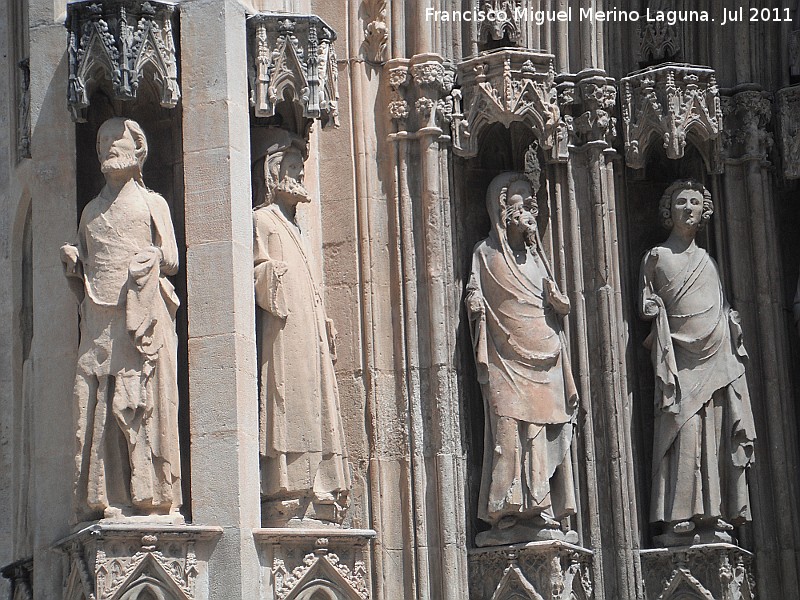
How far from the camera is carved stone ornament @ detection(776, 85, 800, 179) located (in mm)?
13609

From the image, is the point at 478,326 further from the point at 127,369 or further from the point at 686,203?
the point at 127,369

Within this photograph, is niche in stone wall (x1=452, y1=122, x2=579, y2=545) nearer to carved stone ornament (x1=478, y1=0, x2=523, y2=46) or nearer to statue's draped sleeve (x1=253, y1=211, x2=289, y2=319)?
carved stone ornament (x1=478, y1=0, x2=523, y2=46)

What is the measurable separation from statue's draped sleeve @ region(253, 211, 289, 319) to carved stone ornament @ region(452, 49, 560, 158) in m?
1.74

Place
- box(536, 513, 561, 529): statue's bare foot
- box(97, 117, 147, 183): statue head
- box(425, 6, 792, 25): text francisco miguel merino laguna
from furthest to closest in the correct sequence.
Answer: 1. box(425, 6, 792, 25): text francisco miguel merino laguna
2. box(536, 513, 561, 529): statue's bare foot
3. box(97, 117, 147, 183): statue head

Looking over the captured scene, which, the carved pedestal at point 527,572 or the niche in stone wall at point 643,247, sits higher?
the niche in stone wall at point 643,247

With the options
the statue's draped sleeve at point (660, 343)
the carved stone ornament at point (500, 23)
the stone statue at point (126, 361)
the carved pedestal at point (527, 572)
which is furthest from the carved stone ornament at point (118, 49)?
the statue's draped sleeve at point (660, 343)

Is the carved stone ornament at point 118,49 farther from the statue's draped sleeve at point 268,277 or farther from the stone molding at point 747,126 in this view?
the stone molding at point 747,126

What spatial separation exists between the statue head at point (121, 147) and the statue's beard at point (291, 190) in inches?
35.7

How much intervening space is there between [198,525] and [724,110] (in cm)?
480

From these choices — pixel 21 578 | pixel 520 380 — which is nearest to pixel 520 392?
pixel 520 380

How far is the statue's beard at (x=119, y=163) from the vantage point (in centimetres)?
1141

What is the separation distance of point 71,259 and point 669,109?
412 cm

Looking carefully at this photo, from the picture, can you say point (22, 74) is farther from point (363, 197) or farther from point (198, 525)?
point (198, 525)

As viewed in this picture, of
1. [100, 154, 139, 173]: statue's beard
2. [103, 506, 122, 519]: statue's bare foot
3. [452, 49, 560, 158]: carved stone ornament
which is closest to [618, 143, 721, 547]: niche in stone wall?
[452, 49, 560, 158]: carved stone ornament
